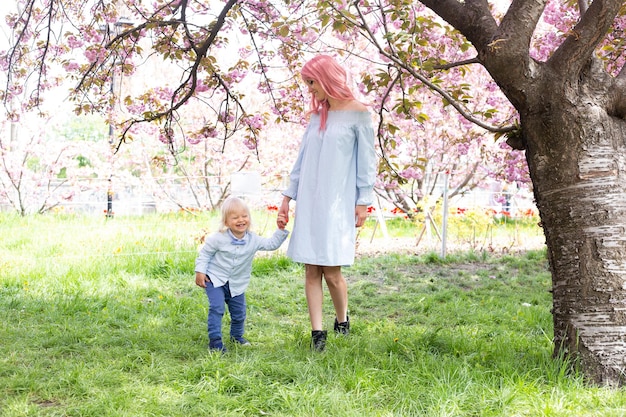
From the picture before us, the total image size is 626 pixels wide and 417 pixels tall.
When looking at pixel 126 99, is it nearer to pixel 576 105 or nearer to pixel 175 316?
pixel 175 316

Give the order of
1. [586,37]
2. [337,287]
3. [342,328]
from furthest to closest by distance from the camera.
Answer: [342,328] < [337,287] < [586,37]

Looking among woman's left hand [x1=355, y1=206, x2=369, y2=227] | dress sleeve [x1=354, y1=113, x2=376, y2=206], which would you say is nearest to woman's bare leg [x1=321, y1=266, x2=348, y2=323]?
woman's left hand [x1=355, y1=206, x2=369, y2=227]

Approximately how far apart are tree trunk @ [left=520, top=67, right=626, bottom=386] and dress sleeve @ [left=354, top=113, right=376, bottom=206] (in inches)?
33.6

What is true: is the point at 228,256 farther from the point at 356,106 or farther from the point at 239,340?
the point at 356,106

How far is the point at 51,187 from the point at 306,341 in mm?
9131

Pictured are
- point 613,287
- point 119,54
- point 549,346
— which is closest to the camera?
point 613,287

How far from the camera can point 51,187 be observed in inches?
455

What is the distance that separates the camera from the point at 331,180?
138 inches

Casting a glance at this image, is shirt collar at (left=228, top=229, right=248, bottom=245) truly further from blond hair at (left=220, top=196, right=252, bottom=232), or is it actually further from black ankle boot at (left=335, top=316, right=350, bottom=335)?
black ankle boot at (left=335, top=316, right=350, bottom=335)

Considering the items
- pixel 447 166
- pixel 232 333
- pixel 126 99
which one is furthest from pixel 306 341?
pixel 447 166

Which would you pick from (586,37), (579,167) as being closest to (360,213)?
(579,167)

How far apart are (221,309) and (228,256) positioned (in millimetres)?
291

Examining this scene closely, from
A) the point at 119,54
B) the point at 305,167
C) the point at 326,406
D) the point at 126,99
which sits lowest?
the point at 326,406

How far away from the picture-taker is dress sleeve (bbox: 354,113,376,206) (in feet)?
11.7
